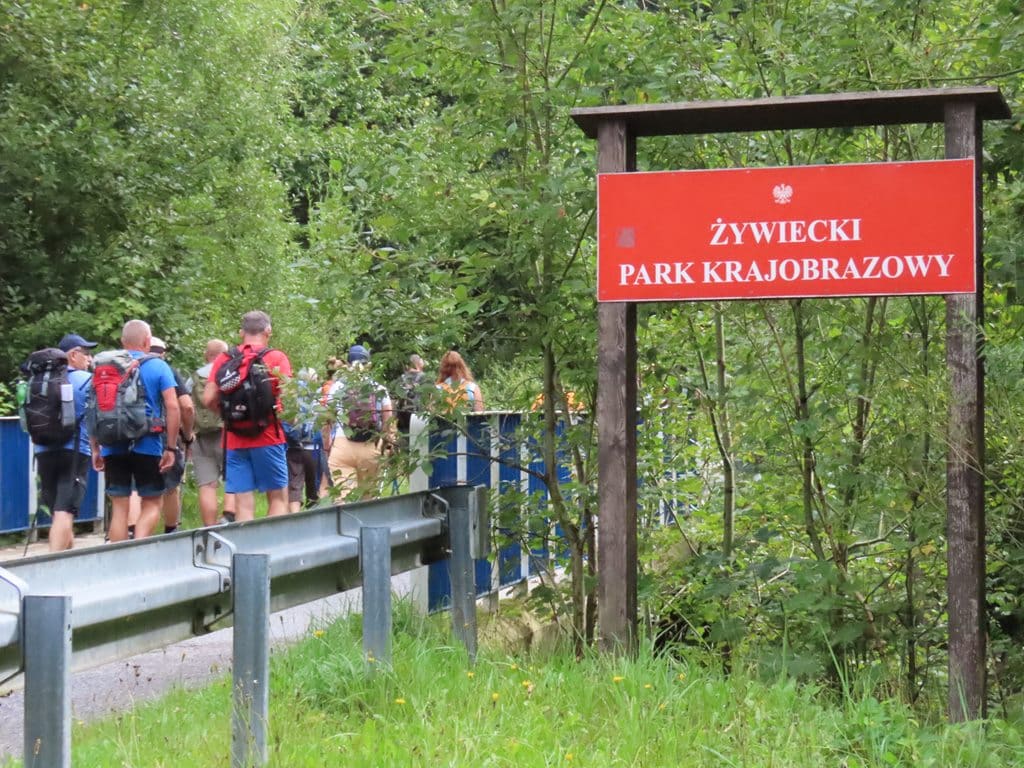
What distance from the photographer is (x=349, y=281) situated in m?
7.54

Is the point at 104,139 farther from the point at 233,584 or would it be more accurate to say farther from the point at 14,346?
the point at 233,584

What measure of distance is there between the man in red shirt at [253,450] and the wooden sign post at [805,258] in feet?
15.6

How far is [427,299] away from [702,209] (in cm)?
173

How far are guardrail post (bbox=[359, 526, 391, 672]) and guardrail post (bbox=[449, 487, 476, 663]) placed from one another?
0.83 m

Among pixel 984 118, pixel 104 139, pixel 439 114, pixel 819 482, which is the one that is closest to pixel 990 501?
pixel 819 482

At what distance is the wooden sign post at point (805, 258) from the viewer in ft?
20.1

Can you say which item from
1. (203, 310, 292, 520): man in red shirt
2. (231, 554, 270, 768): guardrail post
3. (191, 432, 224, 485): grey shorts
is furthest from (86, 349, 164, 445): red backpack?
(231, 554, 270, 768): guardrail post

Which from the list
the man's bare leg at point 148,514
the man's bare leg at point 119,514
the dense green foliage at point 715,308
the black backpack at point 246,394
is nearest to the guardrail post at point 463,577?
the dense green foliage at point 715,308

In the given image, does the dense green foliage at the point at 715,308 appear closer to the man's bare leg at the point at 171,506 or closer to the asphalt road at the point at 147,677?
the asphalt road at the point at 147,677

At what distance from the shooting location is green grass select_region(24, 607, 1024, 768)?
16.8 feet

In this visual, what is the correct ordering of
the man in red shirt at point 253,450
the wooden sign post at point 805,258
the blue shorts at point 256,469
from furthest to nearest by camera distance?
the blue shorts at point 256,469 → the man in red shirt at point 253,450 → the wooden sign post at point 805,258

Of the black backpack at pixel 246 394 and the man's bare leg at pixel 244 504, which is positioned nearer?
the black backpack at pixel 246 394

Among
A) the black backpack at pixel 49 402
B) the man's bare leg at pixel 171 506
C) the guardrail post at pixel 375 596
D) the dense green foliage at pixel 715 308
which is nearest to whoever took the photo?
the guardrail post at pixel 375 596

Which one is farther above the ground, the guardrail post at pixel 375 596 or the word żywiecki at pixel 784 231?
the word żywiecki at pixel 784 231
